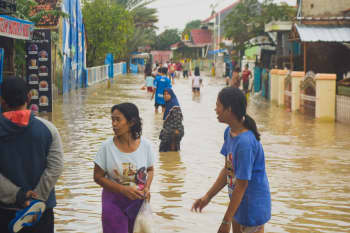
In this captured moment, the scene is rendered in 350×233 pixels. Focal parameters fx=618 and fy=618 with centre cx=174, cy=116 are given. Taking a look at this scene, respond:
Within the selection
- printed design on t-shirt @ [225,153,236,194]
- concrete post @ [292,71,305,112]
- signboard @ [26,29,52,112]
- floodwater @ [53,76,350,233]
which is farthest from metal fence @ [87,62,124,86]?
printed design on t-shirt @ [225,153,236,194]

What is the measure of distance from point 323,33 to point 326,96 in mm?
5643

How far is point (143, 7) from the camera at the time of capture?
66.7 m

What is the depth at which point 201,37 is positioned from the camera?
88688 millimetres

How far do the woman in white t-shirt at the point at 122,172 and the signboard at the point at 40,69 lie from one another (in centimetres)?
1484

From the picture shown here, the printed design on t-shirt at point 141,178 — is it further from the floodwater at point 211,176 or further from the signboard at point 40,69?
the signboard at point 40,69

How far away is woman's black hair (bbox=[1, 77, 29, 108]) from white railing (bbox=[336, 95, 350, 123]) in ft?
47.6

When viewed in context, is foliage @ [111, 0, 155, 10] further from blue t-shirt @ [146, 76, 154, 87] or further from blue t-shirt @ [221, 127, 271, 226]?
blue t-shirt @ [221, 127, 271, 226]

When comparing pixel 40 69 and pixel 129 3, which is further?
pixel 129 3

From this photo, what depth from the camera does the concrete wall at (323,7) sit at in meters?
27.8

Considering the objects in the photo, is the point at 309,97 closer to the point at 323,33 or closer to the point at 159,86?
the point at 323,33

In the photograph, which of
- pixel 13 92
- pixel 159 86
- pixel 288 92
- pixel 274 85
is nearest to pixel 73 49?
pixel 274 85

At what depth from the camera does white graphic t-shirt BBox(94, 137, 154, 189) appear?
436 centimetres

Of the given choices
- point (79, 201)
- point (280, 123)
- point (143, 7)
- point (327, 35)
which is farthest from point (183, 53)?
point (79, 201)

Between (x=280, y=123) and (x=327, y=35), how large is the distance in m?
7.01
